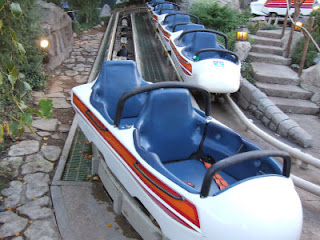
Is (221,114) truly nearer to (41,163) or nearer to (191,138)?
(191,138)

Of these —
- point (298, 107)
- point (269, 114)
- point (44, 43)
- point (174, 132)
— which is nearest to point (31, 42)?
point (44, 43)

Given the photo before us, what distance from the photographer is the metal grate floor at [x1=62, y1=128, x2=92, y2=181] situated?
3.99 m

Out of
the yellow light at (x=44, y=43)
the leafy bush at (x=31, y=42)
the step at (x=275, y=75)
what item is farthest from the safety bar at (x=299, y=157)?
the yellow light at (x=44, y=43)

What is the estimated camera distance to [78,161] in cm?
430

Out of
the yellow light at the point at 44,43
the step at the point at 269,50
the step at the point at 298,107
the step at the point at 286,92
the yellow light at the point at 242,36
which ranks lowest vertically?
the step at the point at 298,107

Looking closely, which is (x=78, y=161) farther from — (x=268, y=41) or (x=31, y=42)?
(x=268, y=41)

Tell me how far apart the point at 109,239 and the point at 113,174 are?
0.80 m

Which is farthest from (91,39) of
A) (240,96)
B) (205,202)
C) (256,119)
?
(205,202)

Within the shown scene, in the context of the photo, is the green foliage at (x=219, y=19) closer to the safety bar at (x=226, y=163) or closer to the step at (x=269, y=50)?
the step at (x=269, y=50)

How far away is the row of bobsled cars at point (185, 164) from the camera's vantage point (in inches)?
83.4

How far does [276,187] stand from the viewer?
2.25 m

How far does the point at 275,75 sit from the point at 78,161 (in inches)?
213

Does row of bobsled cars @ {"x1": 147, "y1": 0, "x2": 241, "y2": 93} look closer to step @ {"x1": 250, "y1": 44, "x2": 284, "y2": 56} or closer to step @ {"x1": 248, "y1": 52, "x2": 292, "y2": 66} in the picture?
step @ {"x1": 248, "y1": 52, "x2": 292, "y2": 66}

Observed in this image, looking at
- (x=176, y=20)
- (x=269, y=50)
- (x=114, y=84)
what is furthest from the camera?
(x=176, y=20)
